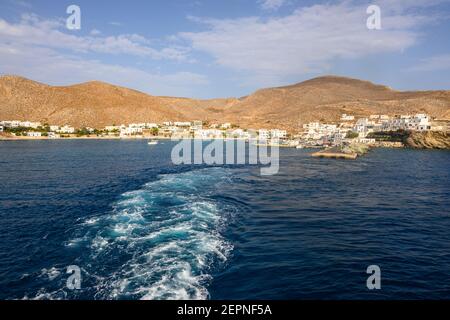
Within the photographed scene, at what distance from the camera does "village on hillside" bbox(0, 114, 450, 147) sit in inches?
4631

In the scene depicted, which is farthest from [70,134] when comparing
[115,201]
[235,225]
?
[235,225]

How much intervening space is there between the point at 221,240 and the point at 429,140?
10438cm

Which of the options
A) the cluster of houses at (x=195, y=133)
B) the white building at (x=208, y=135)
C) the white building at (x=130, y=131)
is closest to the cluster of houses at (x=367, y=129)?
the cluster of houses at (x=195, y=133)

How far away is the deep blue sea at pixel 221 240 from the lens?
14.0 m

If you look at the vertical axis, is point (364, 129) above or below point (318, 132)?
above

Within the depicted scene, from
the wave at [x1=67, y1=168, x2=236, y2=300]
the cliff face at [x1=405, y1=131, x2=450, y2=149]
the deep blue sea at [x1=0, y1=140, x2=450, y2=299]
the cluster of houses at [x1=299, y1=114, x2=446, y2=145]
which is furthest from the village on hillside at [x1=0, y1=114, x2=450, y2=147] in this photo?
the wave at [x1=67, y1=168, x2=236, y2=300]

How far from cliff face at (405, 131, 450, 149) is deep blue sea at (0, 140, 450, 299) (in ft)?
240

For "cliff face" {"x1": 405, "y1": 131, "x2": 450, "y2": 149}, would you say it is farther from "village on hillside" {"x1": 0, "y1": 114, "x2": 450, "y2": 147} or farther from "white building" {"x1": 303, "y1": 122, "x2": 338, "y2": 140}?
"white building" {"x1": 303, "y1": 122, "x2": 338, "y2": 140}

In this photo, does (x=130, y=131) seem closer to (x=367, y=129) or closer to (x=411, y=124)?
(x=367, y=129)

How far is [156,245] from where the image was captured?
18.4m

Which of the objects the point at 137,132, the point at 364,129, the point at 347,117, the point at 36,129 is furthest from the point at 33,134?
the point at 347,117

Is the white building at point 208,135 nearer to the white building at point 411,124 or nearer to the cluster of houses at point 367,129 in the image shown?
the cluster of houses at point 367,129

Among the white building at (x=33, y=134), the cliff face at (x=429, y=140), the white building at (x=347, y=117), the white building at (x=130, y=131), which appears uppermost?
the white building at (x=347, y=117)

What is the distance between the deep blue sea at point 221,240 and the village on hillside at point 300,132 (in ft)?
275
